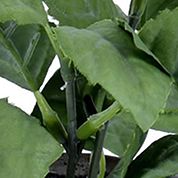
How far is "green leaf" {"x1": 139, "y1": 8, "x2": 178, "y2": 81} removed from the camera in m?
0.36

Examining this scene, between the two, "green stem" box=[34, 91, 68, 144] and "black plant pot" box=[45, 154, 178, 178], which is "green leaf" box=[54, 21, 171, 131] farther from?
"black plant pot" box=[45, 154, 178, 178]

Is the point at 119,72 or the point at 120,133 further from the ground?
the point at 119,72

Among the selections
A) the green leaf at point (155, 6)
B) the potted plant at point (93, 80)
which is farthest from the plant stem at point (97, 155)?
the green leaf at point (155, 6)

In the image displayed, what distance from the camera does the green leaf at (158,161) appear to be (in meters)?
0.43

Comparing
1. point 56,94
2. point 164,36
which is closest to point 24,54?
point 56,94

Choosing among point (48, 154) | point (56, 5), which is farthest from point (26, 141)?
point (56, 5)

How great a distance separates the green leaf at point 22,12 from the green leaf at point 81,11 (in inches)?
2.8

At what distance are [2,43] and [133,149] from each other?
0.14m

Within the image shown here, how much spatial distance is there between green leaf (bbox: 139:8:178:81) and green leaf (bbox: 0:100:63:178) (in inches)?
3.7

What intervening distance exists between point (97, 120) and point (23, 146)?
79mm

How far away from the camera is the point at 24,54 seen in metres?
0.49

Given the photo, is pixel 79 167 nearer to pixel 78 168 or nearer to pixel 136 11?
pixel 78 168

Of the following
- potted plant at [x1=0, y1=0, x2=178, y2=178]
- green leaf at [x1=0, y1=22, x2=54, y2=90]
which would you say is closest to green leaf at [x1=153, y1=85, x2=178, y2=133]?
potted plant at [x1=0, y1=0, x2=178, y2=178]

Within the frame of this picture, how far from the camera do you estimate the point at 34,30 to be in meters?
0.50
